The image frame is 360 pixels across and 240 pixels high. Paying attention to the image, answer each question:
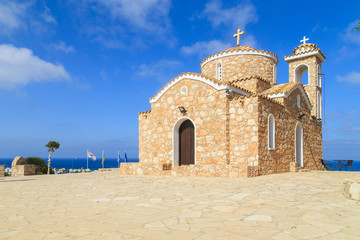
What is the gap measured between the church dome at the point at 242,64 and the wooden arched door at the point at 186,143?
4637mm

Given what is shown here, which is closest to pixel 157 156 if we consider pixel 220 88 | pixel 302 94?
pixel 220 88

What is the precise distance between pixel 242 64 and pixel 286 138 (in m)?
5.48

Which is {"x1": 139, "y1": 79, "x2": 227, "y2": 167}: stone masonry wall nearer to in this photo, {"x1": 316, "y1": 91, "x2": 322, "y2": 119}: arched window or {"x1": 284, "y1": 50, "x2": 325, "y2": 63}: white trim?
{"x1": 284, "y1": 50, "x2": 325, "y2": 63}: white trim

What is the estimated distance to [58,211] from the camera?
5250mm

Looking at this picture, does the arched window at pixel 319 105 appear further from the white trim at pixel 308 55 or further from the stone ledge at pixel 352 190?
the stone ledge at pixel 352 190

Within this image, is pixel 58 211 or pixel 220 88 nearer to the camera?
pixel 58 211

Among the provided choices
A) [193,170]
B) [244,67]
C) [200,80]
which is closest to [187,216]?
[193,170]

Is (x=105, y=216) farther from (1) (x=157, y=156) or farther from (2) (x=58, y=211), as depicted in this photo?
(1) (x=157, y=156)

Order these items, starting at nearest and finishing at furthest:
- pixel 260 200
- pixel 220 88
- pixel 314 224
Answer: pixel 314 224
pixel 260 200
pixel 220 88

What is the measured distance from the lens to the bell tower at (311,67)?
1969cm

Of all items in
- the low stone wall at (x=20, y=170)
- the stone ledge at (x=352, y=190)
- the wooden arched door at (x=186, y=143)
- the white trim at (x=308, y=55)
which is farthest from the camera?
the white trim at (x=308, y=55)

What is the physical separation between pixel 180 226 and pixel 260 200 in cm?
239

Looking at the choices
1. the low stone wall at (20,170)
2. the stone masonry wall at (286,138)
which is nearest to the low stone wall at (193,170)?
the stone masonry wall at (286,138)

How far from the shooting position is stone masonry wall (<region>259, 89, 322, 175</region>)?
12331 millimetres
